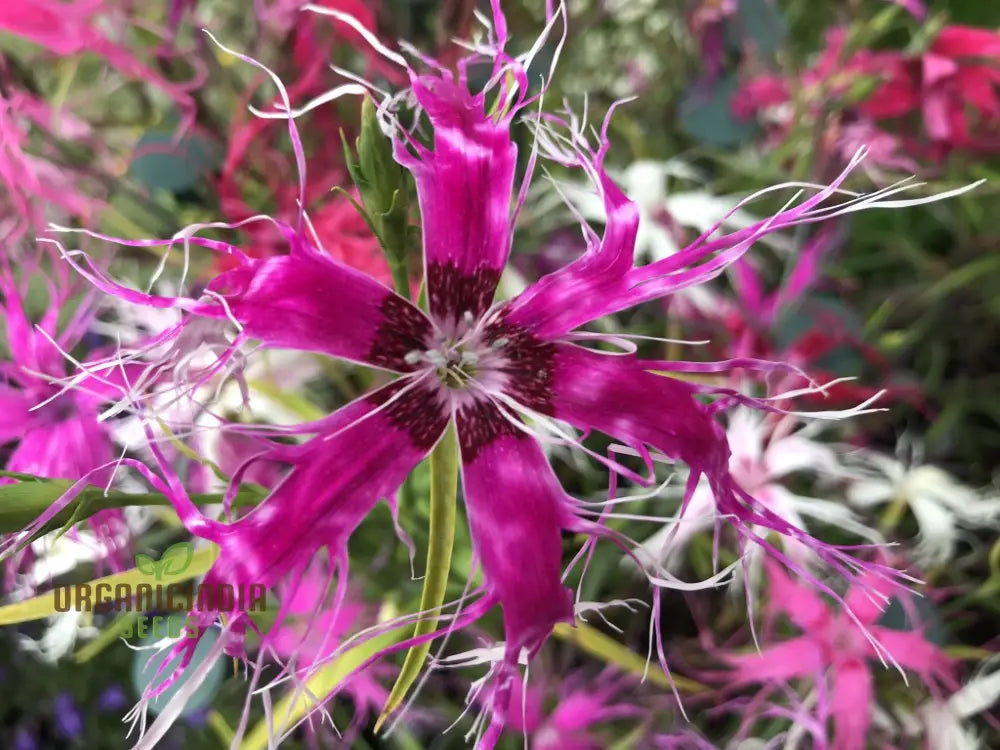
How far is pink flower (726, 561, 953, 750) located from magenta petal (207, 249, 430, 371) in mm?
407

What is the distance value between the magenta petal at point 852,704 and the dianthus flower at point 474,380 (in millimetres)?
301

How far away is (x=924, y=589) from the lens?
614 mm

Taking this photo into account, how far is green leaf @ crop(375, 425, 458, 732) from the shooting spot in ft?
0.87

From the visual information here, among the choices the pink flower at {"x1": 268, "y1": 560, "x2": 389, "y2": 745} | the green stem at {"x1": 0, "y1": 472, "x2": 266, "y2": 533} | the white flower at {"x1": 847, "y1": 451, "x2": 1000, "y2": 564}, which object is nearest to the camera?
the green stem at {"x1": 0, "y1": 472, "x2": 266, "y2": 533}

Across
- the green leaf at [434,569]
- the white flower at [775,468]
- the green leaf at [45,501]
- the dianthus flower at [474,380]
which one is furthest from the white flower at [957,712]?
the green leaf at [45,501]

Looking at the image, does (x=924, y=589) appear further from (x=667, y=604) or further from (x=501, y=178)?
(x=501, y=178)

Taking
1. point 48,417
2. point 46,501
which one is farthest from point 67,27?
point 46,501

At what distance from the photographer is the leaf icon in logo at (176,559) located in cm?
29

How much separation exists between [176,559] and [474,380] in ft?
0.46

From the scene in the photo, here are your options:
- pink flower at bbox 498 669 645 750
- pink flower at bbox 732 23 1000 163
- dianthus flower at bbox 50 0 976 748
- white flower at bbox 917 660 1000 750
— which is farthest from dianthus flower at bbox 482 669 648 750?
pink flower at bbox 732 23 1000 163

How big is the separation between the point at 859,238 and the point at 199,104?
66cm

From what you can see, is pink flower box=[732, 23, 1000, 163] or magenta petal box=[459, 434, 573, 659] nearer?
magenta petal box=[459, 434, 573, 659]

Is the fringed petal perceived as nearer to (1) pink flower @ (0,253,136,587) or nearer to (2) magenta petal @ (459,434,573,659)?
(2) magenta petal @ (459,434,573,659)

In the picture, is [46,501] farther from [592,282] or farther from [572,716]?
[572,716]
